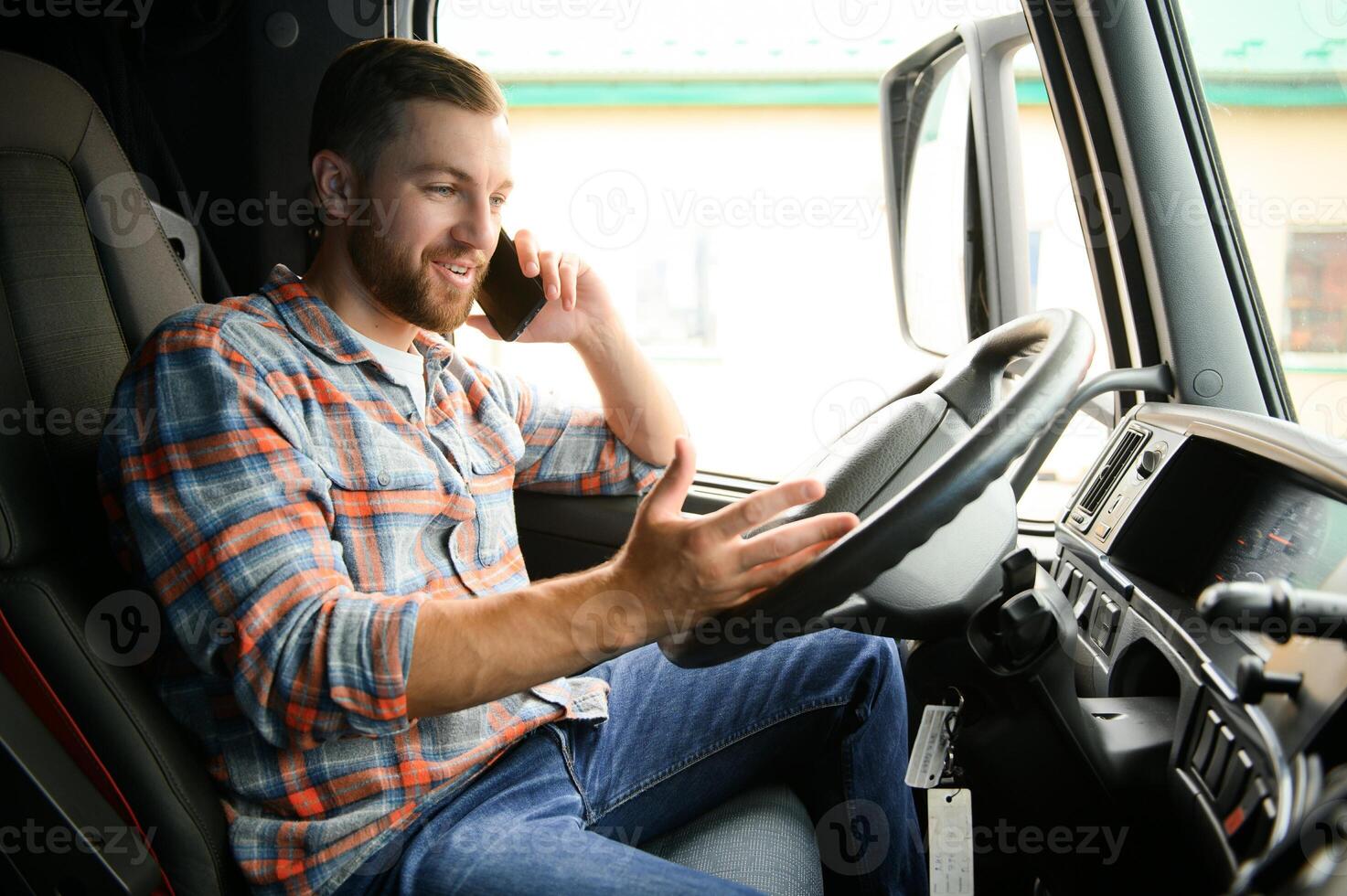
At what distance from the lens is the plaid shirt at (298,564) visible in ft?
3.12

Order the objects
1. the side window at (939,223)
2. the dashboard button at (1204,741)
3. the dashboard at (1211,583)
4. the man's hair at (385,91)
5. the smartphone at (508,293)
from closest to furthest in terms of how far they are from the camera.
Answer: the dashboard at (1211,583), the dashboard button at (1204,741), the man's hair at (385,91), the smartphone at (508,293), the side window at (939,223)

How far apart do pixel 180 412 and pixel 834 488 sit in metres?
0.70

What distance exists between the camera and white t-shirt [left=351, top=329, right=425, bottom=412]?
129 cm

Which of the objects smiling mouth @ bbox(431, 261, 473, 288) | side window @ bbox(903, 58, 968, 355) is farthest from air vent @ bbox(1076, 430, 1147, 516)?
smiling mouth @ bbox(431, 261, 473, 288)

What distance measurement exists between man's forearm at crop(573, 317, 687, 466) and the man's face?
363 millimetres

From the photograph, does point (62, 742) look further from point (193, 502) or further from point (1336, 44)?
point (1336, 44)

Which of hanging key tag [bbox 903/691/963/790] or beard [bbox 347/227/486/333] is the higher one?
beard [bbox 347/227/486/333]

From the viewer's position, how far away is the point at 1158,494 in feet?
3.97

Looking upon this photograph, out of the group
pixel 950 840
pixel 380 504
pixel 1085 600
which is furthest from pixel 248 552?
pixel 1085 600

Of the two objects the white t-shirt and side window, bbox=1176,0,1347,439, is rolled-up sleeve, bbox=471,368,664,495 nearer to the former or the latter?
the white t-shirt

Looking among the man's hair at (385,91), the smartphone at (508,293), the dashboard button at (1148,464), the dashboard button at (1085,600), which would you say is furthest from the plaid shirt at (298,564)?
the dashboard button at (1148,464)

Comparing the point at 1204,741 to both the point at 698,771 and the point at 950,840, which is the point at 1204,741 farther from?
the point at 698,771

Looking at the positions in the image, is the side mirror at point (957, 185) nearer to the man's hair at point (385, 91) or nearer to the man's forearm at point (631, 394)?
the man's forearm at point (631, 394)

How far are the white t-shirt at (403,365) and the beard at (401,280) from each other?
5 cm
